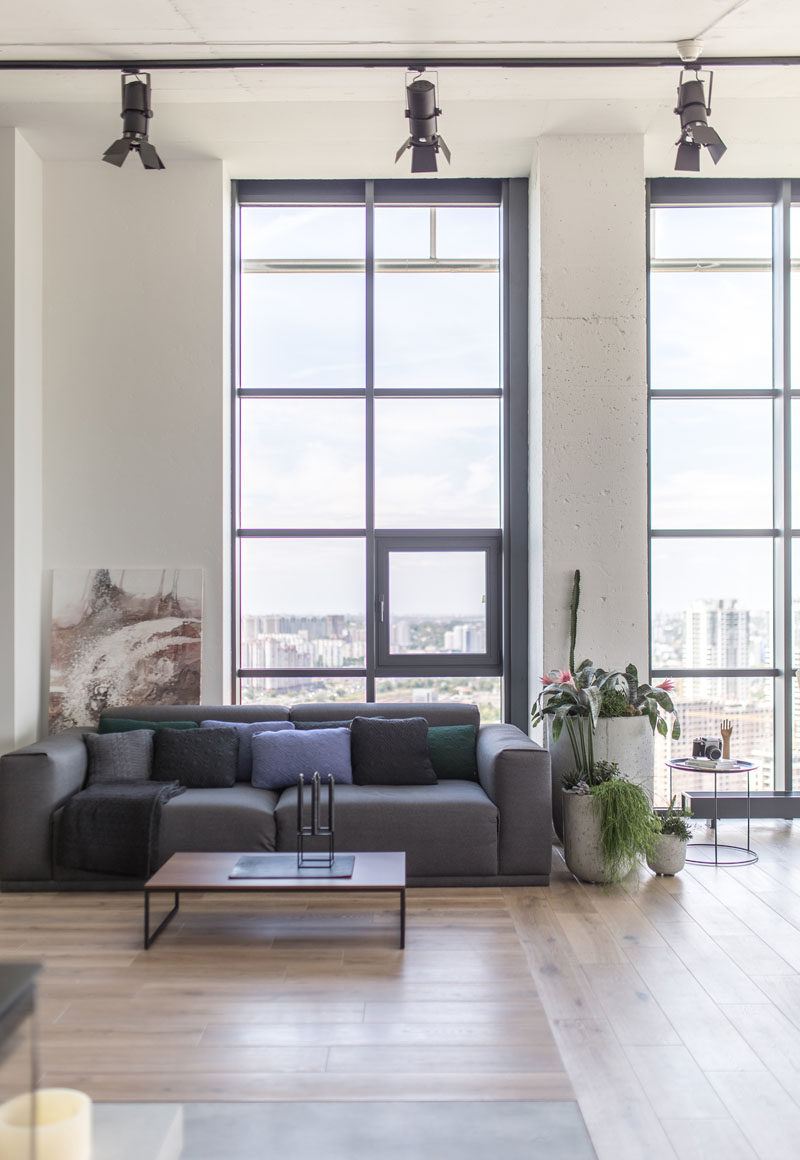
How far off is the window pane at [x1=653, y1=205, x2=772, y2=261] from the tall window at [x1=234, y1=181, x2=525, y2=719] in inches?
43.0

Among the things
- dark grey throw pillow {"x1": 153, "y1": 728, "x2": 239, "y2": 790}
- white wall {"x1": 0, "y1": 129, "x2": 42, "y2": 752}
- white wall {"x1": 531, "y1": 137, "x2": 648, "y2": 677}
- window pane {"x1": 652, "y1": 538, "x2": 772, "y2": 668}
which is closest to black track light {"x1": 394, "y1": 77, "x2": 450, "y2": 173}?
white wall {"x1": 531, "y1": 137, "x2": 648, "y2": 677}

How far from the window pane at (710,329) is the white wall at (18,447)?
3968mm

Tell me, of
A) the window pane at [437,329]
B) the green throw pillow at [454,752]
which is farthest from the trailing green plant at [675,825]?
the window pane at [437,329]

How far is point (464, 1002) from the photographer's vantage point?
10.8 feet

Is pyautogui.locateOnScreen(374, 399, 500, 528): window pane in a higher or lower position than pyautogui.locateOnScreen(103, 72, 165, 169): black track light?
lower

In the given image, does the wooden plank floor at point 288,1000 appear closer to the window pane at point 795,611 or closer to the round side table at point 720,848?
the round side table at point 720,848

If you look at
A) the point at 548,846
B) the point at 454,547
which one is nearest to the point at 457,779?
the point at 548,846

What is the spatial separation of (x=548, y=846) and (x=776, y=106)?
425 cm

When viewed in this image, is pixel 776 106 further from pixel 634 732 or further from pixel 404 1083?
pixel 404 1083

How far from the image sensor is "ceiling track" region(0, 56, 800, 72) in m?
4.49

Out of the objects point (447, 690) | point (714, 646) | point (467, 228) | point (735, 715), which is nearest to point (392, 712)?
point (447, 690)

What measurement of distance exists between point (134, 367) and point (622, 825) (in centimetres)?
399

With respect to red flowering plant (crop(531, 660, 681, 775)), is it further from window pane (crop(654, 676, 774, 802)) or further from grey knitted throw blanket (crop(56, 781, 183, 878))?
grey knitted throw blanket (crop(56, 781, 183, 878))

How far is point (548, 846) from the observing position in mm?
4625
